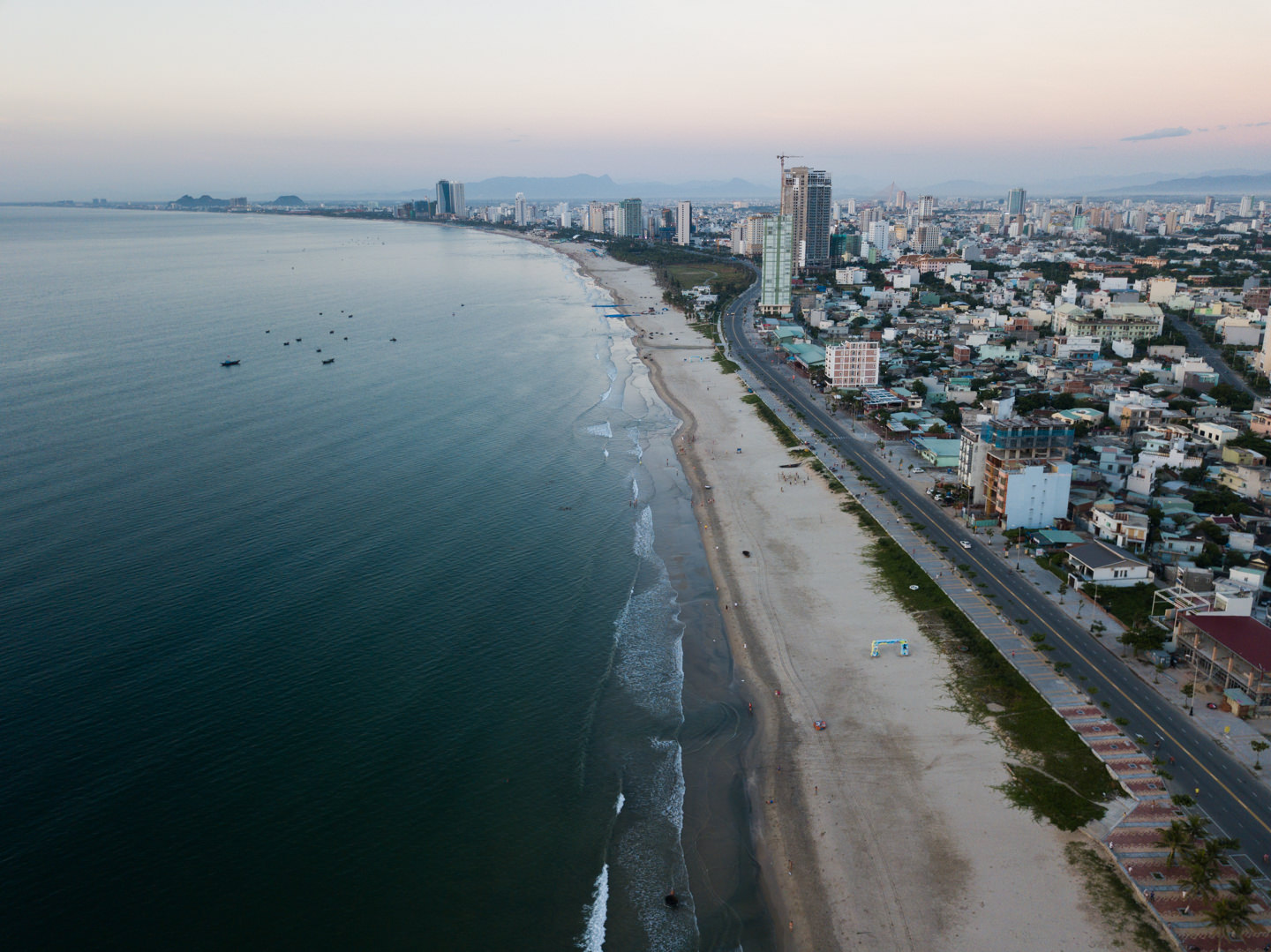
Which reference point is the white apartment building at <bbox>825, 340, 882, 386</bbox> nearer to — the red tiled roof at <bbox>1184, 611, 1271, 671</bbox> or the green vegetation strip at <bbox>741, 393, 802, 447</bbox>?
the green vegetation strip at <bbox>741, 393, 802, 447</bbox>

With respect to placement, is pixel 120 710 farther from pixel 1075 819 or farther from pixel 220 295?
pixel 220 295

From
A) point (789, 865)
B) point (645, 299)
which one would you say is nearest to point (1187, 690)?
point (789, 865)

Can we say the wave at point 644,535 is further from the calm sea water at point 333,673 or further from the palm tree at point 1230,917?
the palm tree at point 1230,917

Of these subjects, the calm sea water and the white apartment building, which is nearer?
the calm sea water

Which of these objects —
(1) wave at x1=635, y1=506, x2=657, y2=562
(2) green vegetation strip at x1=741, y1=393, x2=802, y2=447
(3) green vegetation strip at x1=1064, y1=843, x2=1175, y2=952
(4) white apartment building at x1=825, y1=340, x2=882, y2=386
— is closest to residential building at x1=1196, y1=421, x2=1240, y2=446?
(4) white apartment building at x1=825, y1=340, x2=882, y2=386

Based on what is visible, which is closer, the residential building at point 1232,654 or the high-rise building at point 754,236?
the residential building at point 1232,654

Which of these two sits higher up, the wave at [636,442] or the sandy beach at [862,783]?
the wave at [636,442]

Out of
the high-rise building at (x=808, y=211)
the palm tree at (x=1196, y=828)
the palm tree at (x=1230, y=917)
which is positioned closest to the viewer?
the palm tree at (x=1230, y=917)

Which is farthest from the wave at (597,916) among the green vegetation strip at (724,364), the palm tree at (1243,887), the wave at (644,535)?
the green vegetation strip at (724,364)
